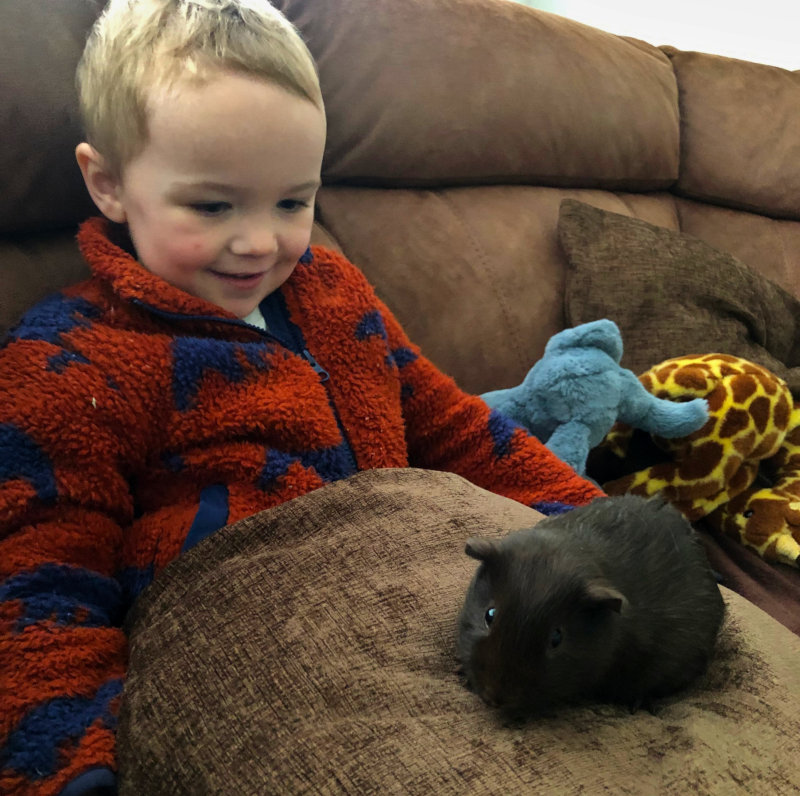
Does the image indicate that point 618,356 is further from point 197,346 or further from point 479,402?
point 197,346

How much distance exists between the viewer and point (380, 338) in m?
0.98

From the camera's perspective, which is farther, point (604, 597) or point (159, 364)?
point (159, 364)

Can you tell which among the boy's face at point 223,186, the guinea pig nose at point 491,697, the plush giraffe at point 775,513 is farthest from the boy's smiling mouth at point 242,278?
the plush giraffe at point 775,513

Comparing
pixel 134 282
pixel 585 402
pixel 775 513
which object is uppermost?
pixel 134 282

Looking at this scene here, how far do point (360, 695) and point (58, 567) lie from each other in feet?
1.01

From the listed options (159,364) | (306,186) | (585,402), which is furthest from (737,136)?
(159,364)

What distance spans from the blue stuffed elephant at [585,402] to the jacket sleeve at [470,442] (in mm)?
148

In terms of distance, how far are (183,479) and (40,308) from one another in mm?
244

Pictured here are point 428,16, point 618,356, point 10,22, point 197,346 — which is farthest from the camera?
point 428,16

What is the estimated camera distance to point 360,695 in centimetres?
59

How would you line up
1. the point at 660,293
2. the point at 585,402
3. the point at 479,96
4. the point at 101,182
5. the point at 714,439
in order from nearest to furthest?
the point at 101,182
the point at 585,402
the point at 714,439
the point at 479,96
the point at 660,293

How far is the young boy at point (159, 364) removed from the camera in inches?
26.4

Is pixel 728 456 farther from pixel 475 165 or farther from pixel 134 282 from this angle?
pixel 134 282

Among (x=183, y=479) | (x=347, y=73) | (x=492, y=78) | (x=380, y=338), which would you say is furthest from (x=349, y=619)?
(x=492, y=78)
